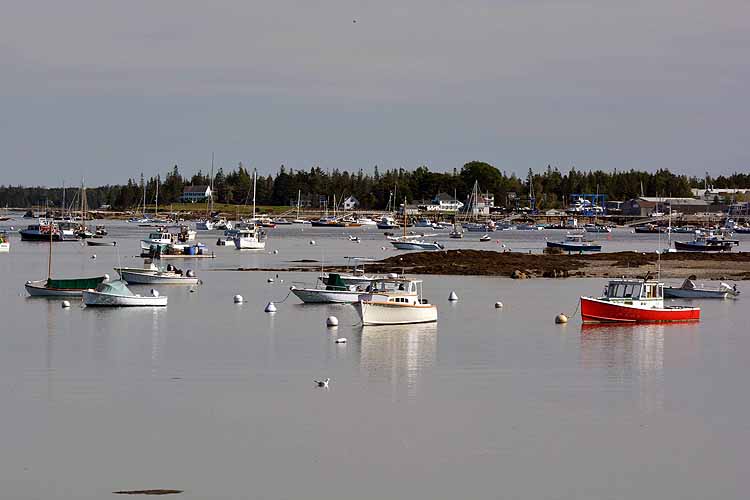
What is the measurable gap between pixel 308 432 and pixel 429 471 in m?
4.68

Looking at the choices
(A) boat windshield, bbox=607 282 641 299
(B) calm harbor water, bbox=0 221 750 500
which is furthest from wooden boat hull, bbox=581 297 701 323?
(B) calm harbor water, bbox=0 221 750 500

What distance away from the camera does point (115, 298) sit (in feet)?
199

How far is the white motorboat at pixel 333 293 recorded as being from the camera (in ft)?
205

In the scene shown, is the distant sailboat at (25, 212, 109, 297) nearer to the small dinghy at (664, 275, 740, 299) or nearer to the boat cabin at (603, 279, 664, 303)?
the boat cabin at (603, 279, 664, 303)

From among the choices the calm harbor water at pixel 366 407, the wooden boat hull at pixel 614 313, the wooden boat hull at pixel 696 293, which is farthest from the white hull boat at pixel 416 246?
the wooden boat hull at pixel 614 313

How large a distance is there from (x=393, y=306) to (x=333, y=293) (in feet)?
33.9

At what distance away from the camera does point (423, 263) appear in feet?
323

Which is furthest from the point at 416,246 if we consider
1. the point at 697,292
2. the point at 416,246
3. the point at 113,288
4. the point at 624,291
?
the point at 624,291

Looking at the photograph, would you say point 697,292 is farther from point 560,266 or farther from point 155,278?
point 155,278

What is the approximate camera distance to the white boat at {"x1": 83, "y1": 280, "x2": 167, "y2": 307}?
200ft

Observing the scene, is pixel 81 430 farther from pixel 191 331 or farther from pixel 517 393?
pixel 191 331

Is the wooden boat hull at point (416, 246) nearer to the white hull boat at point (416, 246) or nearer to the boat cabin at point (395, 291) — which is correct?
the white hull boat at point (416, 246)

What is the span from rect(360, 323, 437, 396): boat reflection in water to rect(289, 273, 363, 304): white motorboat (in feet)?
29.7

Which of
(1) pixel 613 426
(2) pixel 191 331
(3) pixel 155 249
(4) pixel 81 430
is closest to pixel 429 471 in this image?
(1) pixel 613 426
